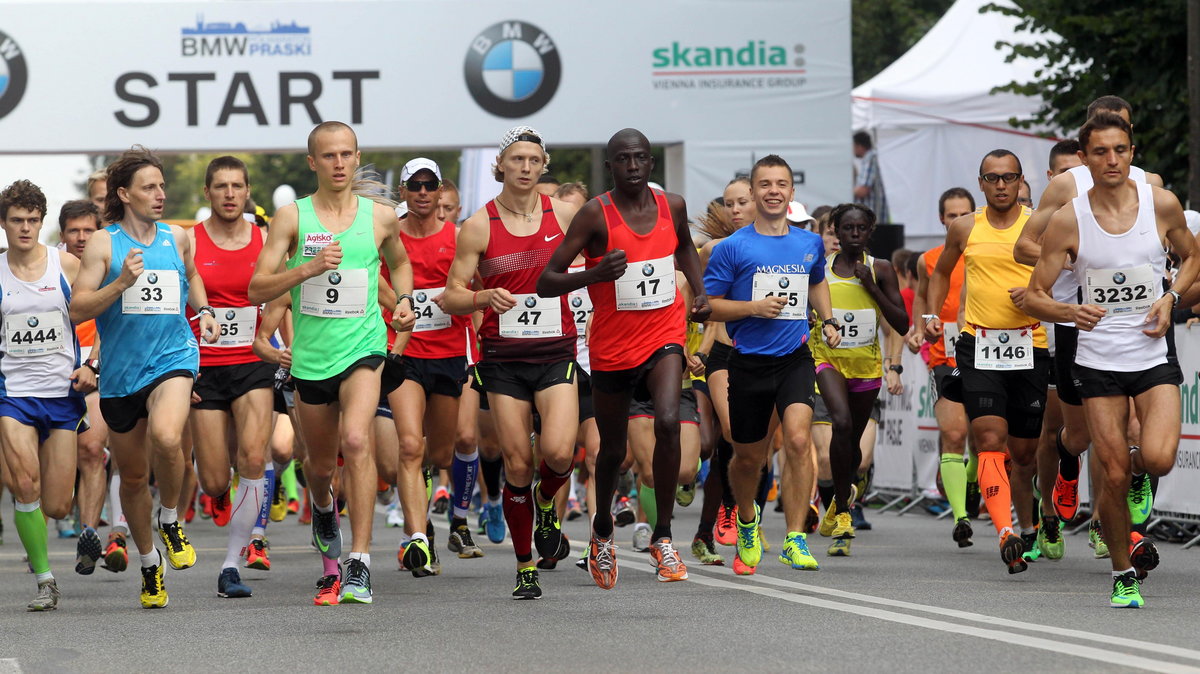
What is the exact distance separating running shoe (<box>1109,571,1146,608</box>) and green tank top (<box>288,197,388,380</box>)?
353 cm

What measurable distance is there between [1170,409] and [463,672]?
361cm

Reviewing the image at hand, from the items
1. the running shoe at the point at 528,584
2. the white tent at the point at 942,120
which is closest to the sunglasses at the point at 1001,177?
the running shoe at the point at 528,584

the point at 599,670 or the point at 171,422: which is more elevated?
the point at 171,422

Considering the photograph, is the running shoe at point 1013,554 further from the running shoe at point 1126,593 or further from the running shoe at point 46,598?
the running shoe at point 46,598

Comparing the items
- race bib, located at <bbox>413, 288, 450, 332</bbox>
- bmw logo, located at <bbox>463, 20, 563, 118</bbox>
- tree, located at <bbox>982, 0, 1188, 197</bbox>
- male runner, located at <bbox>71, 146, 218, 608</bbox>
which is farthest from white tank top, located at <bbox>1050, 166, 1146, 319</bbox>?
bmw logo, located at <bbox>463, 20, 563, 118</bbox>

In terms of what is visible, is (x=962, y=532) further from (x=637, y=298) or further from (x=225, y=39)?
(x=225, y=39)

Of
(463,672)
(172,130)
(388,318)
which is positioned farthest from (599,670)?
(172,130)

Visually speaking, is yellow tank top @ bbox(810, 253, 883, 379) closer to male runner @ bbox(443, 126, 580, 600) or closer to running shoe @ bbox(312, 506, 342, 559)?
male runner @ bbox(443, 126, 580, 600)

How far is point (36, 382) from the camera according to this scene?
32.2 feet

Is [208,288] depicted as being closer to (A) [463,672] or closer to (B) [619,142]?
(B) [619,142]

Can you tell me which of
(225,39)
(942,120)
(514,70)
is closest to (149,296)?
(225,39)

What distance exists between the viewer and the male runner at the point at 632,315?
941 centimetres

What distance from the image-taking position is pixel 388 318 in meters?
11.2

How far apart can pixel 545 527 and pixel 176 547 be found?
184cm
